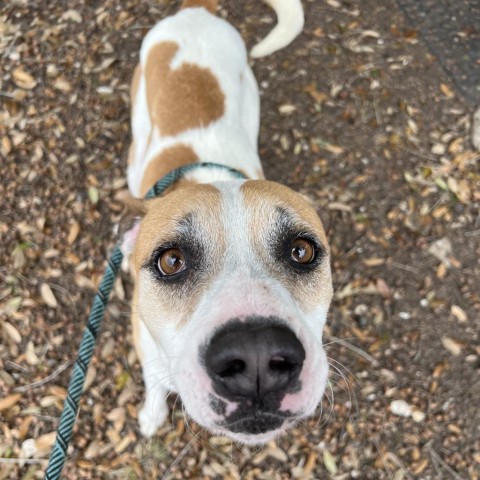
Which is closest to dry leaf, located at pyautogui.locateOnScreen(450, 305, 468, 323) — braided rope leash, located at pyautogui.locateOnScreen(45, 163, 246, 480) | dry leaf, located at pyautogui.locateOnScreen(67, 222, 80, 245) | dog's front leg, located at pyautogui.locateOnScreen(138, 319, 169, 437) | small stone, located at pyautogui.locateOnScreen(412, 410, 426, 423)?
small stone, located at pyautogui.locateOnScreen(412, 410, 426, 423)

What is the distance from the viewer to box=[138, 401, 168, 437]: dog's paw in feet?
13.6

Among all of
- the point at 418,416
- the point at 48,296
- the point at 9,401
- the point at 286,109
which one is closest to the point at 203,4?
the point at 286,109

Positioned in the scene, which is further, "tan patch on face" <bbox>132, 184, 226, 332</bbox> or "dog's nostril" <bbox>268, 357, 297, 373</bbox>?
"tan patch on face" <bbox>132, 184, 226, 332</bbox>

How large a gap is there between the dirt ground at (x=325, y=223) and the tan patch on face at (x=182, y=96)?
130 centimetres

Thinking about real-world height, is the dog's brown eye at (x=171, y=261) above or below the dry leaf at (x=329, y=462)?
above

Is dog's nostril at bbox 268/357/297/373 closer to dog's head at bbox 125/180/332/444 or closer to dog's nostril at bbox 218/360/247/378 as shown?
dog's head at bbox 125/180/332/444

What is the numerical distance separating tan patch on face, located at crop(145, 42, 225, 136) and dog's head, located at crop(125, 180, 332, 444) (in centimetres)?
108

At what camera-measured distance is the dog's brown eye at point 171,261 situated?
8.74ft

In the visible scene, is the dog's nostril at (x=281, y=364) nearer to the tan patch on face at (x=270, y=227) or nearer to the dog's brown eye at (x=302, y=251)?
the tan patch on face at (x=270, y=227)

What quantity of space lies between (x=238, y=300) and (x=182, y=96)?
2372 millimetres

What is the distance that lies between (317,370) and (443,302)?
10.6ft

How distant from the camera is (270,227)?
105 inches

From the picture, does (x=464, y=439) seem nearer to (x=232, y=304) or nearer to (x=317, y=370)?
(x=317, y=370)

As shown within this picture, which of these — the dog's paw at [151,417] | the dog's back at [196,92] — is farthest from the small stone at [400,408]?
the dog's back at [196,92]
